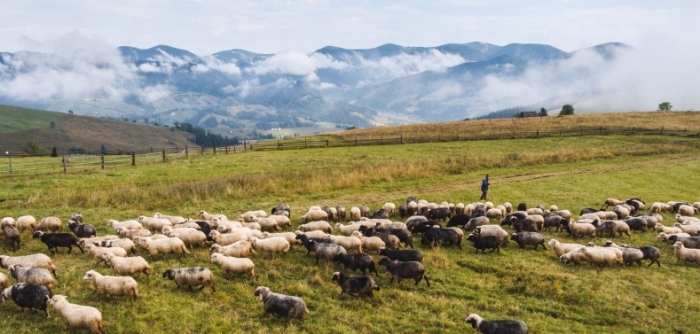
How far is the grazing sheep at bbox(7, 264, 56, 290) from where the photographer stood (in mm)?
11602

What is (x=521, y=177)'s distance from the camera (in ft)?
109

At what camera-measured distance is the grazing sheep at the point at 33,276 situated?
38.1 ft

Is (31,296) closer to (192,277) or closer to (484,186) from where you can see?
(192,277)

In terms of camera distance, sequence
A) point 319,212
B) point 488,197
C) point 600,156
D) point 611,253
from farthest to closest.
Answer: point 600,156
point 488,197
point 319,212
point 611,253

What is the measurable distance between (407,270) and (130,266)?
7.72 metres

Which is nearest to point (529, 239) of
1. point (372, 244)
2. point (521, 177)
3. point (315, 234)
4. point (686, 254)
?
point (686, 254)

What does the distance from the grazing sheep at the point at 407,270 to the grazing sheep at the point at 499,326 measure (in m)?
2.72

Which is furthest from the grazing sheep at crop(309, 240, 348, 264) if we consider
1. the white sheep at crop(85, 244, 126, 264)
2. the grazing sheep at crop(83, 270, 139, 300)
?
the white sheep at crop(85, 244, 126, 264)

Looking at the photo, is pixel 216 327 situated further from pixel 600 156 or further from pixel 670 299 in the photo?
pixel 600 156

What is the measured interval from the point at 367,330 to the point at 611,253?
362 inches

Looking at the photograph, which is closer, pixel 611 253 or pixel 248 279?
pixel 248 279

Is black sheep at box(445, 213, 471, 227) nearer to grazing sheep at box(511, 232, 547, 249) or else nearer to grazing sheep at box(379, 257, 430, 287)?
grazing sheep at box(511, 232, 547, 249)

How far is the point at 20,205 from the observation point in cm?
2247

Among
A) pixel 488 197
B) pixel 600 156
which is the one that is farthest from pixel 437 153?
pixel 488 197
